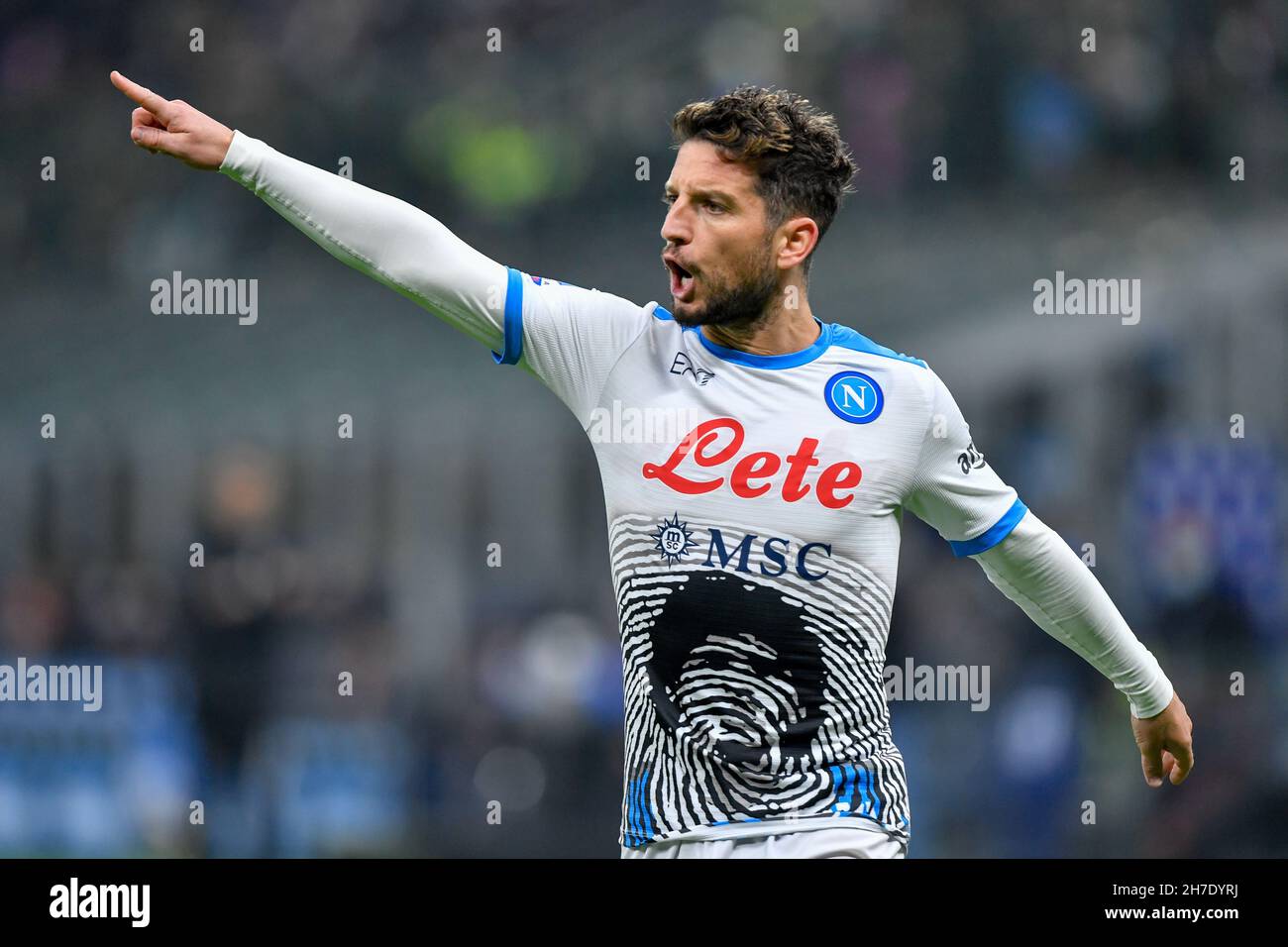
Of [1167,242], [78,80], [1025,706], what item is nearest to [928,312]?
[1167,242]

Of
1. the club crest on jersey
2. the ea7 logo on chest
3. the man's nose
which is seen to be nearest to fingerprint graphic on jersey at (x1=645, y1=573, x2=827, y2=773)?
the ea7 logo on chest

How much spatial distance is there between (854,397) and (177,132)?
1582 mm

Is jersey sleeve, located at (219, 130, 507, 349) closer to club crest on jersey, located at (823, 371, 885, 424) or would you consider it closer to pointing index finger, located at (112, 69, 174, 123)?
pointing index finger, located at (112, 69, 174, 123)

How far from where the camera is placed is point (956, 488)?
3768 millimetres

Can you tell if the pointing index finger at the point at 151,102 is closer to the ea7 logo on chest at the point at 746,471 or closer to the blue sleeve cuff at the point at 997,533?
the ea7 logo on chest at the point at 746,471

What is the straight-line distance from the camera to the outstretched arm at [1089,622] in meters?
3.88

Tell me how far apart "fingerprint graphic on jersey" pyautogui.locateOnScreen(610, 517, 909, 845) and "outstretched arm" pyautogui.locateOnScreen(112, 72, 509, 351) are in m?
0.67

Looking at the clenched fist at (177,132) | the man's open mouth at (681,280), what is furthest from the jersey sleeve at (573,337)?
the clenched fist at (177,132)

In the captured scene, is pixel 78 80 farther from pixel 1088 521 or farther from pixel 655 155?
pixel 1088 521

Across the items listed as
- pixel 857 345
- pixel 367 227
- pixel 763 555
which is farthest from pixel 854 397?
pixel 367 227

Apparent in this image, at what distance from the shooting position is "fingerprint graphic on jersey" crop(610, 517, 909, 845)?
3.52 metres

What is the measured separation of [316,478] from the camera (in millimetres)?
9047

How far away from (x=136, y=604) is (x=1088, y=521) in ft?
16.8

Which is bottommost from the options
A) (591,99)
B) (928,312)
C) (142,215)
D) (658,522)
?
(658,522)
